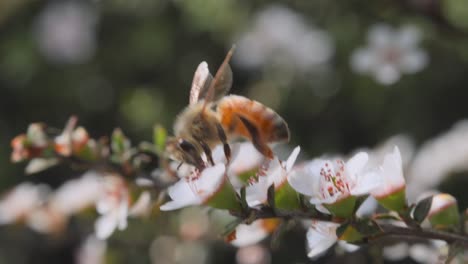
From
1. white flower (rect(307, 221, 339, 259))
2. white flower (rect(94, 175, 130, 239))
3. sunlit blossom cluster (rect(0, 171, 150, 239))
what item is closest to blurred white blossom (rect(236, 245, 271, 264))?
sunlit blossom cluster (rect(0, 171, 150, 239))

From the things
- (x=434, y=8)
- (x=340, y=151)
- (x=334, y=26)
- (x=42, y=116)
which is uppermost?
(x=434, y=8)

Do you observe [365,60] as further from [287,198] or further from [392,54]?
[287,198]

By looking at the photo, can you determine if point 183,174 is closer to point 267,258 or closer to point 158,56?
point 267,258

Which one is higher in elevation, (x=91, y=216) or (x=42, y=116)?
(x=91, y=216)

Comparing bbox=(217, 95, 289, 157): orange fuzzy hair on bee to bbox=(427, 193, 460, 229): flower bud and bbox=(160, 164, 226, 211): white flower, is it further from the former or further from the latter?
bbox=(427, 193, 460, 229): flower bud

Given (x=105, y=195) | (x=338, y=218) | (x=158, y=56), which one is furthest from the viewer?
(x=158, y=56)

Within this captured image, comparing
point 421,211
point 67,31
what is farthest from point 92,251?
point 67,31

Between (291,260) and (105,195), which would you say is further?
(291,260)

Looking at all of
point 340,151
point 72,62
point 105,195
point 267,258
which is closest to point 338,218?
point 105,195
